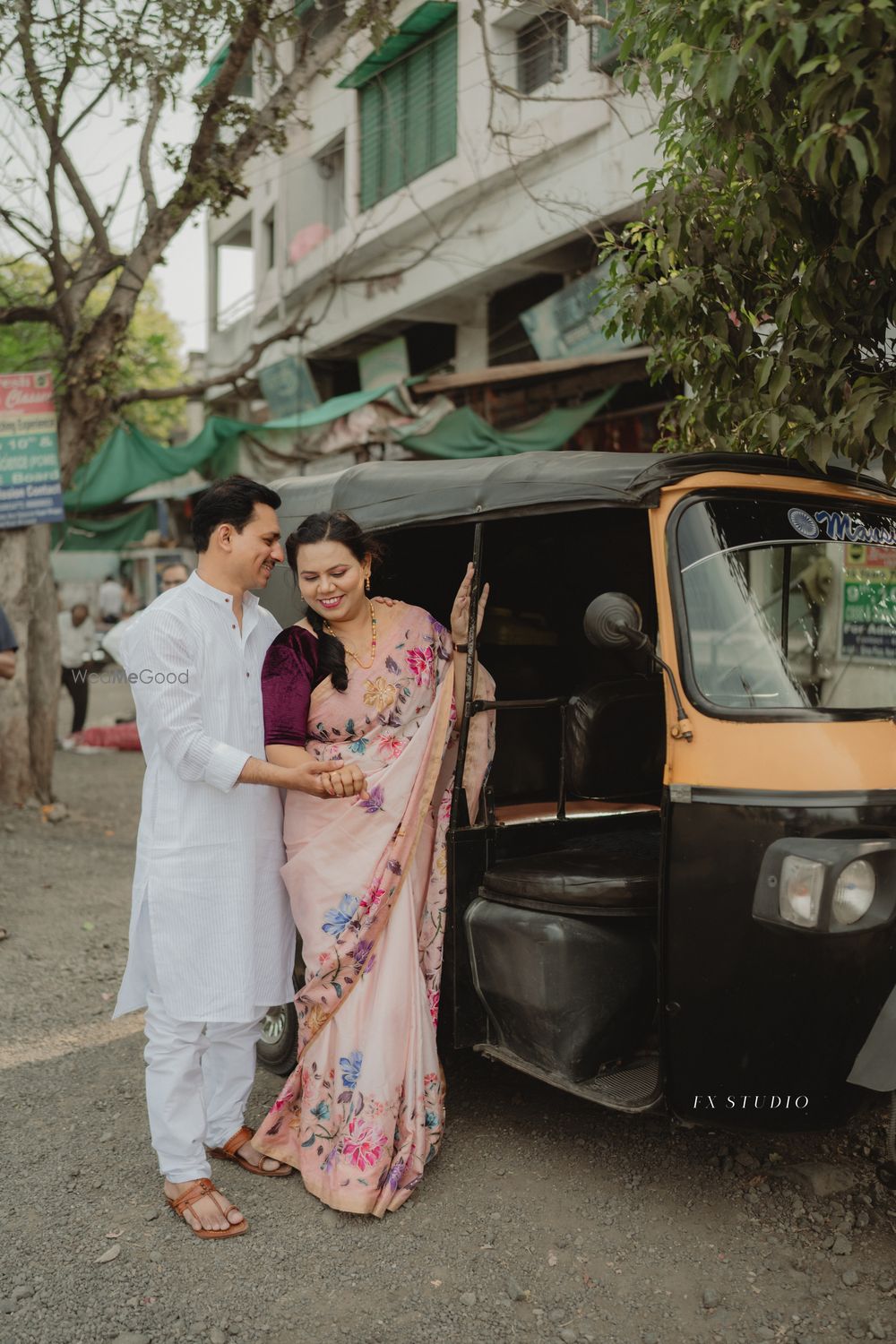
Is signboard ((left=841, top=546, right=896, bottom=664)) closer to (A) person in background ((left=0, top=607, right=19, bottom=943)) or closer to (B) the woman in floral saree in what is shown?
(B) the woman in floral saree

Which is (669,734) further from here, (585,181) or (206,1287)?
(585,181)

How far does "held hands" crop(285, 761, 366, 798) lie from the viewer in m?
3.28

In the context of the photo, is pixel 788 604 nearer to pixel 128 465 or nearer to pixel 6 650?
pixel 6 650

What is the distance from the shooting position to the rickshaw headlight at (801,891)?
2.93m

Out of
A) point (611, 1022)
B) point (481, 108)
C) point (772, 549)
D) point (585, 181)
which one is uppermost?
point (481, 108)

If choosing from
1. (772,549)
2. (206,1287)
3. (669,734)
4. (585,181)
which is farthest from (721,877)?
(585,181)

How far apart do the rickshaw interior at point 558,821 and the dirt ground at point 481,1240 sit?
385 mm

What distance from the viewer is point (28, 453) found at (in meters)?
9.10

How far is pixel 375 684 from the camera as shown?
11.8ft

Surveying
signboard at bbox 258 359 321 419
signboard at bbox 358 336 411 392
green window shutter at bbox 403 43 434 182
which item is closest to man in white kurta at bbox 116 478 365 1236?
signboard at bbox 358 336 411 392

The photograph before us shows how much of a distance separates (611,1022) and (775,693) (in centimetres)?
106

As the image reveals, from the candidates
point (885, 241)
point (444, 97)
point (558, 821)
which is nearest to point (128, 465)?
point (444, 97)

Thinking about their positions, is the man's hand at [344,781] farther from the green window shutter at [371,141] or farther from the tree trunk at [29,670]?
the green window shutter at [371,141]

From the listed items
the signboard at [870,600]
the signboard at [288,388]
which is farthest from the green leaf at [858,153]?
the signboard at [288,388]
